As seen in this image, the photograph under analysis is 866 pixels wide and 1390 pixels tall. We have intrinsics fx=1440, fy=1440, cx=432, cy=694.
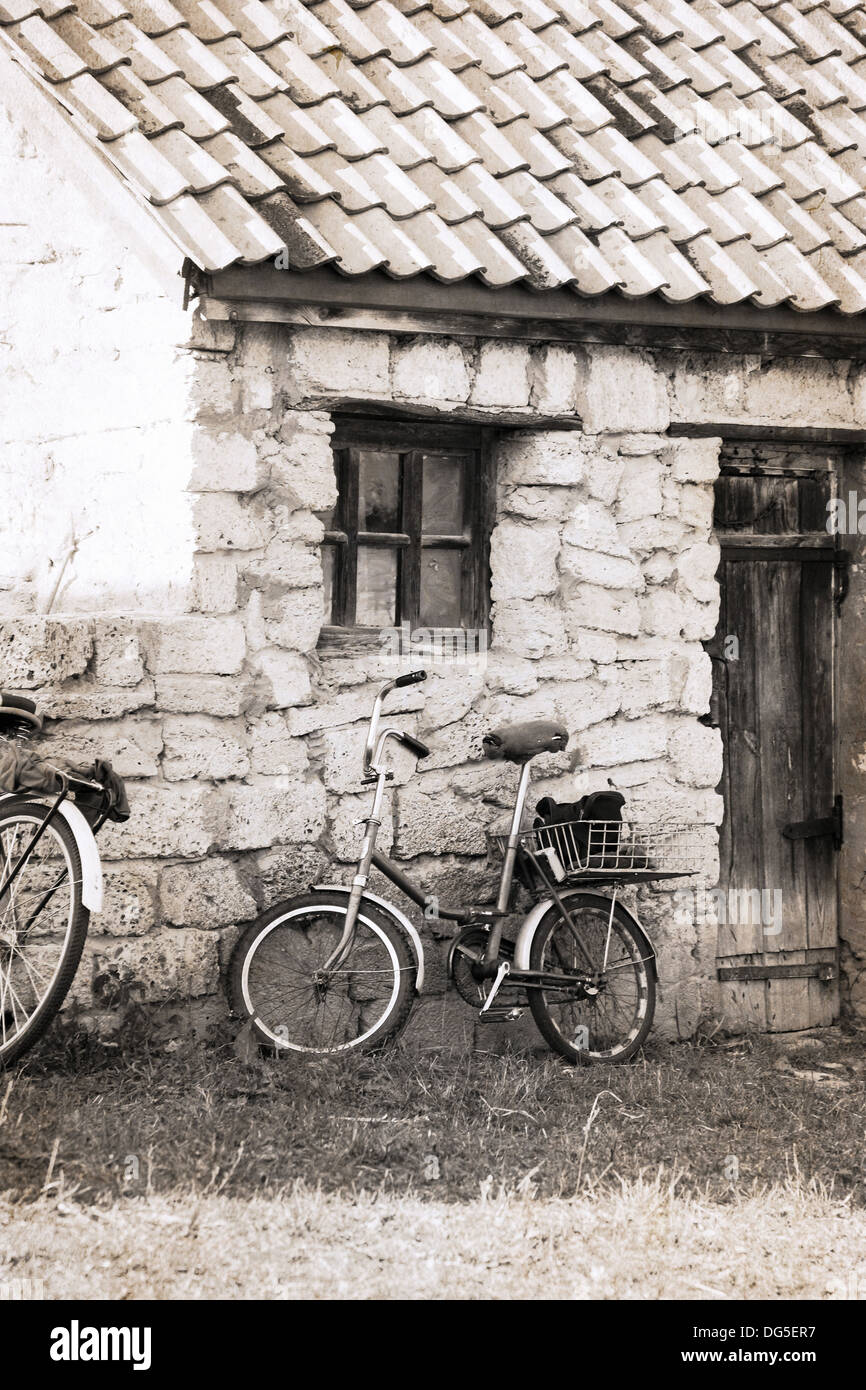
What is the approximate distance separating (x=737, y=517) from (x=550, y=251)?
149 cm

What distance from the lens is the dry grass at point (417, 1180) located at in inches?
142

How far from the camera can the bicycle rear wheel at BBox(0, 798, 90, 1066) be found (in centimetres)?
445

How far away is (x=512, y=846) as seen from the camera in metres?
5.41

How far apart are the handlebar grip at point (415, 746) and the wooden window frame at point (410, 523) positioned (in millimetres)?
607

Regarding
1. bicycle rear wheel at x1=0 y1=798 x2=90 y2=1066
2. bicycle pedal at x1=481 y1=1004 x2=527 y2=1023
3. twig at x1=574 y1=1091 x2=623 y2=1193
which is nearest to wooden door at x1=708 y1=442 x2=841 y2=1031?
bicycle pedal at x1=481 y1=1004 x2=527 y2=1023

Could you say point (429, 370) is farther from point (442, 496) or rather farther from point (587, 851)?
point (587, 851)

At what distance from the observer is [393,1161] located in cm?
427

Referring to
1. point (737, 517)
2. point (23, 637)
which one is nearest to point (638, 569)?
point (737, 517)

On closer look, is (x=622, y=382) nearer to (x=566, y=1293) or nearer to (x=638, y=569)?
(x=638, y=569)

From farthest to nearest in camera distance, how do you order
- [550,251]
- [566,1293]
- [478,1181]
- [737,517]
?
[737,517], [550,251], [478,1181], [566,1293]

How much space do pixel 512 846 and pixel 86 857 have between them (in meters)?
1.64

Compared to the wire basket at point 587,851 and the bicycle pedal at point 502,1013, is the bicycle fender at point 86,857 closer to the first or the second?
the bicycle pedal at point 502,1013
